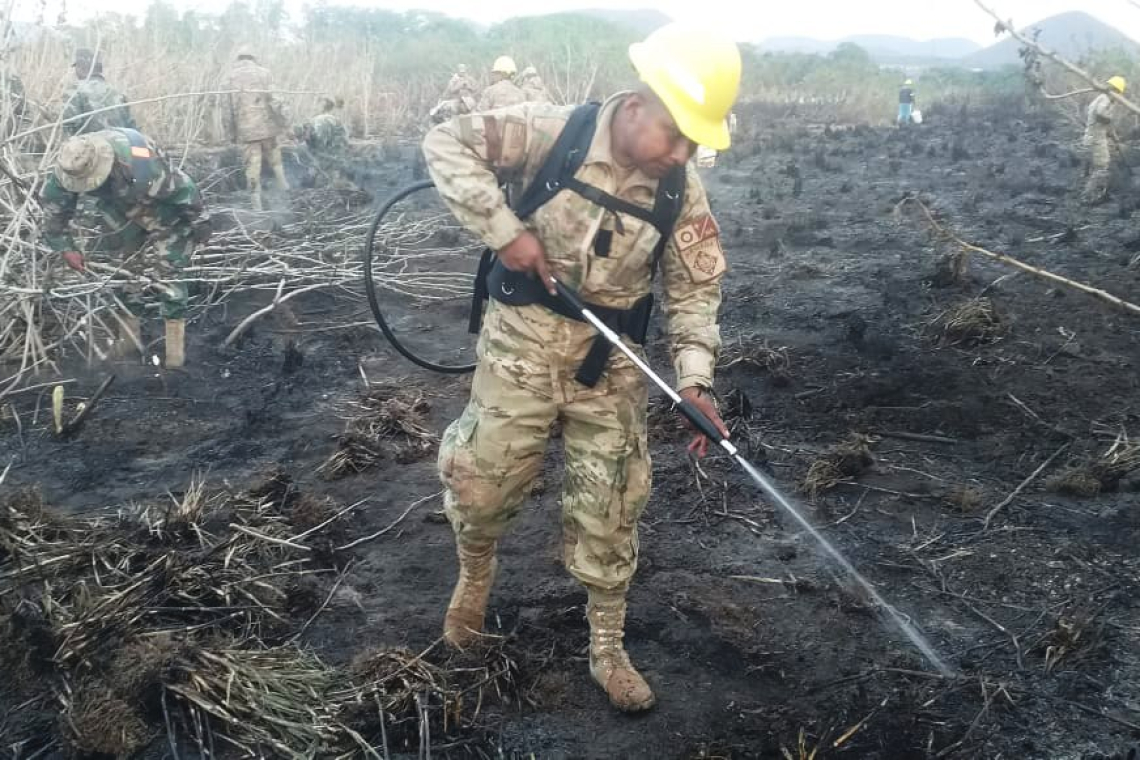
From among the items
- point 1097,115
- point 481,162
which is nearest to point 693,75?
point 481,162

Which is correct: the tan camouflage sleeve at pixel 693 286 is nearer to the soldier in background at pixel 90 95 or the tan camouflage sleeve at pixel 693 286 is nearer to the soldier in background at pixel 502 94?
the soldier in background at pixel 90 95

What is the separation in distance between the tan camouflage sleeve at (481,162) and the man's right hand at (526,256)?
2cm

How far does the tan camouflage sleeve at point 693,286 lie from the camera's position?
270 cm

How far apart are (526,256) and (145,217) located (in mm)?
4135

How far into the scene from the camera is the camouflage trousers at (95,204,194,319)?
5.59 m

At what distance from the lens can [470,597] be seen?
3055 millimetres

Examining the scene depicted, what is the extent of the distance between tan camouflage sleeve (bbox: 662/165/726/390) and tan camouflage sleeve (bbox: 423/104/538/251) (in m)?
0.52

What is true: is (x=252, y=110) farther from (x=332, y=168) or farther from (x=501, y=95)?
(x=501, y=95)

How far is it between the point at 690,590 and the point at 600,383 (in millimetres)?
1262

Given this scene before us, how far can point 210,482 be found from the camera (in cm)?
449

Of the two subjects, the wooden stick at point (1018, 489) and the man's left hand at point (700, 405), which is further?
the wooden stick at point (1018, 489)

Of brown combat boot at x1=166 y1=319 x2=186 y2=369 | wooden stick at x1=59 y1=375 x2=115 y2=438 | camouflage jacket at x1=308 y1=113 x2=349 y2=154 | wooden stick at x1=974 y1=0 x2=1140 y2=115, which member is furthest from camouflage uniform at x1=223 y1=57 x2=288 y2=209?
wooden stick at x1=974 y1=0 x2=1140 y2=115

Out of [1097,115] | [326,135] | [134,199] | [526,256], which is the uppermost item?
[1097,115]

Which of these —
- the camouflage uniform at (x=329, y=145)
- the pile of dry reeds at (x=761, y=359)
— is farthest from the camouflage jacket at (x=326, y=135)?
the pile of dry reeds at (x=761, y=359)
